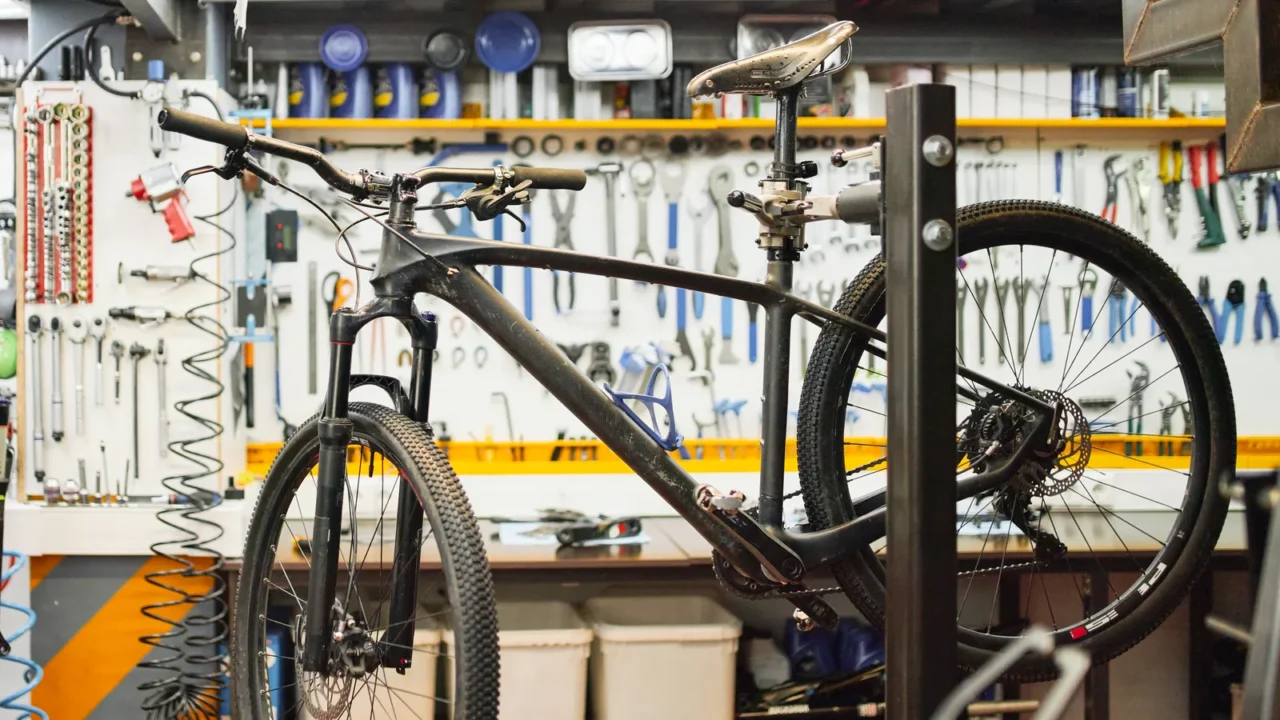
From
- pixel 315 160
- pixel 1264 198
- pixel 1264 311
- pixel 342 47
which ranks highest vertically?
pixel 342 47

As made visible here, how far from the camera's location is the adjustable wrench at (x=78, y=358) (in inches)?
124

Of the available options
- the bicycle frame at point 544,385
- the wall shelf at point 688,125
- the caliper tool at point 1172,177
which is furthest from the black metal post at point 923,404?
the caliper tool at point 1172,177

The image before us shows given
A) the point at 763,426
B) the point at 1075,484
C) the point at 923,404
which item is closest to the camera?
the point at 923,404

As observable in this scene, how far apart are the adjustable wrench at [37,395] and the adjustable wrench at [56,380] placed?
1.1 inches

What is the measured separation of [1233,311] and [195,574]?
12.3ft

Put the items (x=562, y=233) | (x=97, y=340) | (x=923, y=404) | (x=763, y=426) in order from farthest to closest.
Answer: (x=562, y=233)
(x=97, y=340)
(x=763, y=426)
(x=923, y=404)

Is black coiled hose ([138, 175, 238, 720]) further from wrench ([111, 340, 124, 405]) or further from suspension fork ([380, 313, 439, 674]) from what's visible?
suspension fork ([380, 313, 439, 674])

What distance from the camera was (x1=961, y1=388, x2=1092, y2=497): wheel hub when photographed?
1614 millimetres

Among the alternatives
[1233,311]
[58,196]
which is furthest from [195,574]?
[1233,311]

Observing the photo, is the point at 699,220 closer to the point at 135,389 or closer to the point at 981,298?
the point at 981,298

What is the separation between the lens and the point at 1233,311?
13.0ft

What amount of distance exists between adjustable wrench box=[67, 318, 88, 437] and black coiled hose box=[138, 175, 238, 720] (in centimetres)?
29

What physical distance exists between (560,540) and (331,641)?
1589 mm

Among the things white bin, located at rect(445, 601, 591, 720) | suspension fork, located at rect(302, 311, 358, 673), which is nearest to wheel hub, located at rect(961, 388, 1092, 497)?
suspension fork, located at rect(302, 311, 358, 673)
